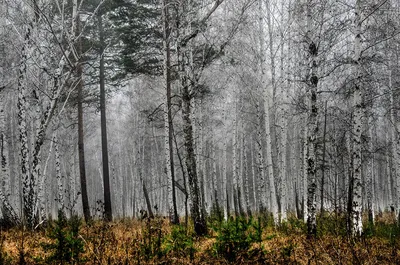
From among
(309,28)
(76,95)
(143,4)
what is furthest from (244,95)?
(309,28)

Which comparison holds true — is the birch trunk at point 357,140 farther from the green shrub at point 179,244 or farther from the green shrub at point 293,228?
the green shrub at point 179,244

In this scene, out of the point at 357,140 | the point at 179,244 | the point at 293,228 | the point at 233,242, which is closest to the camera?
the point at 233,242

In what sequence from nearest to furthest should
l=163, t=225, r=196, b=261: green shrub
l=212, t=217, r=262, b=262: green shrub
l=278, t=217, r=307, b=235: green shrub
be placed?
l=212, t=217, r=262, b=262: green shrub
l=163, t=225, r=196, b=261: green shrub
l=278, t=217, r=307, b=235: green shrub

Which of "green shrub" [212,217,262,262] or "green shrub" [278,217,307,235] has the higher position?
"green shrub" [212,217,262,262]

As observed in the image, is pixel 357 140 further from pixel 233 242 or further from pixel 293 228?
pixel 233 242

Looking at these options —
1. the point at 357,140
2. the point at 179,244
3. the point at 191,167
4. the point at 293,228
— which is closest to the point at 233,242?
the point at 179,244

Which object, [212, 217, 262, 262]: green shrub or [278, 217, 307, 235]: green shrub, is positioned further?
[278, 217, 307, 235]: green shrub

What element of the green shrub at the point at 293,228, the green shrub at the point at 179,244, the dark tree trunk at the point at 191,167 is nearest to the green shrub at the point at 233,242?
the green shrub at the point at 179,244

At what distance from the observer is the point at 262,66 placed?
11117 millimetres

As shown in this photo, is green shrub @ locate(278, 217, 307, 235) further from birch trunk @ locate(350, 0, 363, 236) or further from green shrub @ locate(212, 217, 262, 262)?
green shrub @ locate(212, 217, 262, 262)

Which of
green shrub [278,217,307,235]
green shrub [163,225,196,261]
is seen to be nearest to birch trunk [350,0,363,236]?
green shrub [278,217,307,235]

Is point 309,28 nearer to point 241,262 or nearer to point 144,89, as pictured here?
point 241,262

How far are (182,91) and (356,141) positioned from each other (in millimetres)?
4412

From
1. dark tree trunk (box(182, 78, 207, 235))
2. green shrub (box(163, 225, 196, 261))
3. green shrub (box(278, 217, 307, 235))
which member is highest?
dark tree trunk (box(182, 78, 207, 235))
